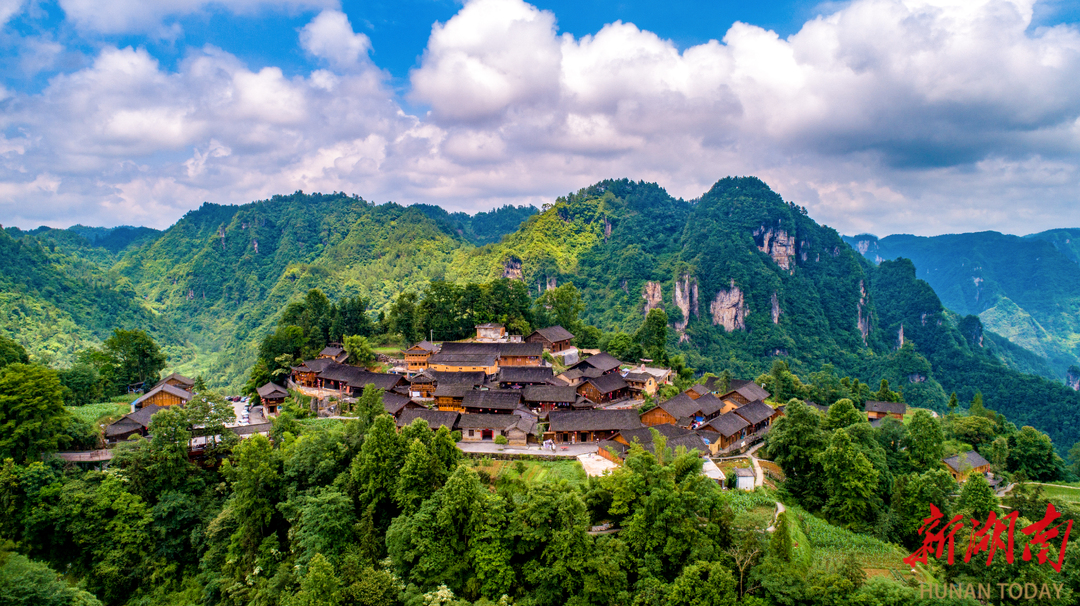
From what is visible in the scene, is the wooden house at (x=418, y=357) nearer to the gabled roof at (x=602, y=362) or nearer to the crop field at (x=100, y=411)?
the gabled roof at (x=602, y=362)

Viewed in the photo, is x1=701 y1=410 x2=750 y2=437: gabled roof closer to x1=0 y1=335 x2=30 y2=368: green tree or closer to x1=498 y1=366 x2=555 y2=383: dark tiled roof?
x1=498 y1=366 x2=555 y2=383: dark tiled roof

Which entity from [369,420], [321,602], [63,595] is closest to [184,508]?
[63,595]

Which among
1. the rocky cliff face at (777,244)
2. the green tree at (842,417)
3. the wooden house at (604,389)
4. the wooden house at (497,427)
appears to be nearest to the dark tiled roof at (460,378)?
the wooden house at (497,427)

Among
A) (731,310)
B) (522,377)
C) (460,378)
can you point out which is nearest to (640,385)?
(522,377)

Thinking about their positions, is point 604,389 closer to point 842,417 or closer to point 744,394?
point 744,394

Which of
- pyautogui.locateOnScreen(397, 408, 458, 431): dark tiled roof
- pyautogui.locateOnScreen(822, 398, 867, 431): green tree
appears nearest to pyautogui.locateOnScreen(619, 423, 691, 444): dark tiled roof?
pyautogui.locateOnScreen(822, 398, 867, 431): green tree
